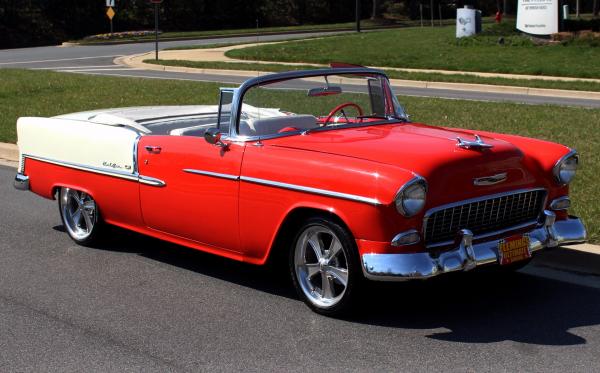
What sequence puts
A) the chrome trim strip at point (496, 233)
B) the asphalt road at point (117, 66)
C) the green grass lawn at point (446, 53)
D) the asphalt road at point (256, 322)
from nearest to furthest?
Answer: the asphalt road at point (256, 322)
the chrome trim strip at point (496, 233)
the asphalt road at point (117, 66)
the green grass lawn at point (446, 53)

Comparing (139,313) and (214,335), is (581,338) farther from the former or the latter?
(139,313)

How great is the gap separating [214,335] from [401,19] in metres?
57.5

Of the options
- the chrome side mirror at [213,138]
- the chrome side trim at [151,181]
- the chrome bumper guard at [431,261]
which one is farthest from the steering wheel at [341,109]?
the chrome bumper guard at [431,261]

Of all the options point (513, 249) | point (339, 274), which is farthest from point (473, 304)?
point (339, 274)

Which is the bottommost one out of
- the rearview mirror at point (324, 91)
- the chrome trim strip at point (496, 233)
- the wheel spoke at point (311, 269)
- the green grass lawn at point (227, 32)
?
the wheel spoke at point (311, 269)

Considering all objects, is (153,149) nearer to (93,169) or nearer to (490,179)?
(93,169)

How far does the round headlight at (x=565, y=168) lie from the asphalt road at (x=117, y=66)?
11.7 m

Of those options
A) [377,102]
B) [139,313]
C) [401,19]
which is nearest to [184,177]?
[139,313]

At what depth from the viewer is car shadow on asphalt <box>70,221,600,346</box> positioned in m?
5.25

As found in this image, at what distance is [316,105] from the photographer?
6500mm

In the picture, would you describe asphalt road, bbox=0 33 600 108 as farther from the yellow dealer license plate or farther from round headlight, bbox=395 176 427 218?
round headlight, bbox=395 176 427 218

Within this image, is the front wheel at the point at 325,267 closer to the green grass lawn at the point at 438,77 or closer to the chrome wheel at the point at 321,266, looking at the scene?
the chrome wheel at the point at 321,266

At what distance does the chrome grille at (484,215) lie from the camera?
531 centimetres

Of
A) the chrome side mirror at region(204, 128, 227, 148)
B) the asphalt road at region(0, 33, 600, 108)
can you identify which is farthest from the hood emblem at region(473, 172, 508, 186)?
the asphalt road at region(0, 33, 600, 108)
